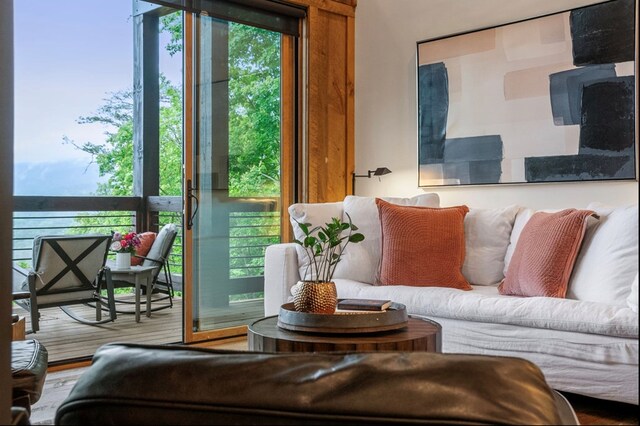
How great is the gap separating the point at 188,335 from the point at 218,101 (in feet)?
5.19

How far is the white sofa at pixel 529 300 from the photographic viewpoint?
8.50 ft

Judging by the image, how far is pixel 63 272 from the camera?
4.70 m

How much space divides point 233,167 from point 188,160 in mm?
359

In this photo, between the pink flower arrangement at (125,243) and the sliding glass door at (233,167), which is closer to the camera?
the sliding glass door at (233,167)

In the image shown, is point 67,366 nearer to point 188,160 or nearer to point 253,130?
point 188,160

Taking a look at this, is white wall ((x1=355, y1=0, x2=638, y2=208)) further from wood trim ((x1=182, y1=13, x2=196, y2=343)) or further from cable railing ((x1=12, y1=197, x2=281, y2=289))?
wood trim ((x1=182, y1=13, x2=196, y2=343))

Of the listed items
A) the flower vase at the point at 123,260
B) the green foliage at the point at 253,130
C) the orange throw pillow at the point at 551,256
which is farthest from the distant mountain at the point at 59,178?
the orange throw pillow at the point at 551,256

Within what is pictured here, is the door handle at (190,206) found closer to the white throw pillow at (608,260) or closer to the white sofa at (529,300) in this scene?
the white sofa at (529,300)

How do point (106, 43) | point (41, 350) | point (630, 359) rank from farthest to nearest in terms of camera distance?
point (106, 43)
point (630, 359)
point (41, 350)

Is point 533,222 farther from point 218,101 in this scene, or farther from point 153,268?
point 153,268

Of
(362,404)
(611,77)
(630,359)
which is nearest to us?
(362,404)

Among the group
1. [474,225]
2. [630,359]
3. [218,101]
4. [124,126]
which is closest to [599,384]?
[630,359]

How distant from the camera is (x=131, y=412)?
64 cm

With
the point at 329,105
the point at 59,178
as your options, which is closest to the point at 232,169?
the point at 329,105
